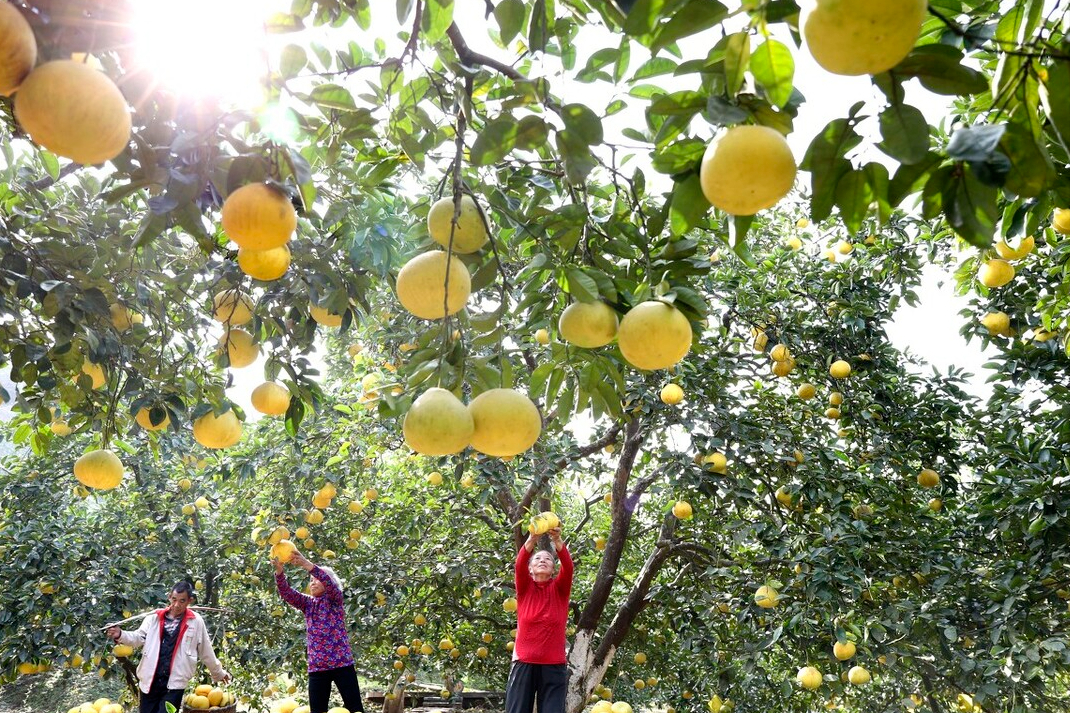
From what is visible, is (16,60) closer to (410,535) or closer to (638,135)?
(638,135)

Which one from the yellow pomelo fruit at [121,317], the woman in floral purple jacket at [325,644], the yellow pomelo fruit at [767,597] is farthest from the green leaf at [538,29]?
the woman in floral purple jacket at [325,644]

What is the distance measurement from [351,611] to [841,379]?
4467mm

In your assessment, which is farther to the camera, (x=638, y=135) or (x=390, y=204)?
(x=390, y=204)

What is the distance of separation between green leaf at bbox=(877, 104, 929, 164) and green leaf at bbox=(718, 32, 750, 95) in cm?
20

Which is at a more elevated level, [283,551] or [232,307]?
[232,307]

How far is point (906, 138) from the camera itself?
99cm

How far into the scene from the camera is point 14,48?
3.42 feet

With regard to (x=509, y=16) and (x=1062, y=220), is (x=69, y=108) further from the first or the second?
(x=1062, y=220)

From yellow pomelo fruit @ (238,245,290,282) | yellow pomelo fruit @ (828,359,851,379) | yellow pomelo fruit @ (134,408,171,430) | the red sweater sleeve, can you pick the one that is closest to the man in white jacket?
the red sweater sleeve

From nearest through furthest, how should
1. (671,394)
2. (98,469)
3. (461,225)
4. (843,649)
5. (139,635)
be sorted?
(461,225)
(98,469)
(843,649)
(671,394)
(139,635)

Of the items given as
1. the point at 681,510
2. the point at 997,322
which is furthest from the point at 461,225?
the point at 997,322

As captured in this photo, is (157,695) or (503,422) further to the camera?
(157,695)

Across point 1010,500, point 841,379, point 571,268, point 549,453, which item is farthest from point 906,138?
point 549,453

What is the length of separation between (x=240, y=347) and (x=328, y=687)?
3136 millimetres
